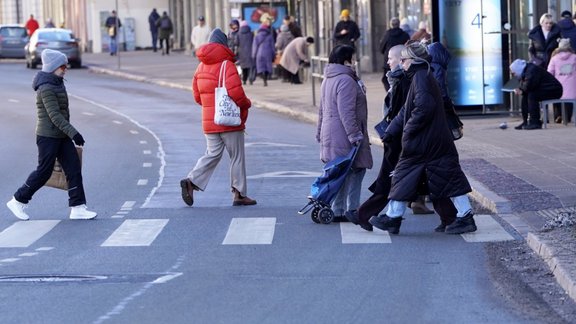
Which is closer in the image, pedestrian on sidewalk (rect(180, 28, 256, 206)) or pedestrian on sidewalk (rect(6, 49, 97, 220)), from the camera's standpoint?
pedestrian on sidewalk (rect(6, 49, 97, 220))

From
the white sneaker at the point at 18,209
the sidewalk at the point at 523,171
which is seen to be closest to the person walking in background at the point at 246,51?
the sidewalk at the point at 523,171

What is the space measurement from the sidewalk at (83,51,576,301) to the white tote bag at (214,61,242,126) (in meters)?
2.61

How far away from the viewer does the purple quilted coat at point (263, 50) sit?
36031 millimetres

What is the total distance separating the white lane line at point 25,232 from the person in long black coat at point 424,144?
3188mm

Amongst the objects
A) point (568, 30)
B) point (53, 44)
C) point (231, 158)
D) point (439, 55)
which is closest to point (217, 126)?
point (231, 158)

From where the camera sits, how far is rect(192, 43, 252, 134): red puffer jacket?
1405 cm

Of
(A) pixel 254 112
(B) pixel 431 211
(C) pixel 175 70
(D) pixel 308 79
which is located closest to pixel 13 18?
(C) pixel 175 70

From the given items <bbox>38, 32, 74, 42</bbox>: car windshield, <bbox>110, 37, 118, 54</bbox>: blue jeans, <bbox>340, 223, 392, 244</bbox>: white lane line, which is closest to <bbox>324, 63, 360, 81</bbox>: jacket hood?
<bbox>340, 223, 392, 244</bbox>: white lane line

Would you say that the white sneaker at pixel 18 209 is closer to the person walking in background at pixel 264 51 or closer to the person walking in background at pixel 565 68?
the person walking in background at pixel 565 68

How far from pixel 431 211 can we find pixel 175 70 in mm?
32712

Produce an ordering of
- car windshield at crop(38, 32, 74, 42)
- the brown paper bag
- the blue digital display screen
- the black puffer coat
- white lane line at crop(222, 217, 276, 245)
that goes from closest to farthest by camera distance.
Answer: the black puffer coat
white lane line at crop(222, 217, 276, 245)
the brown paper bag
the blue digital display screen
car windshield at crop(38, 32, 74, 42)

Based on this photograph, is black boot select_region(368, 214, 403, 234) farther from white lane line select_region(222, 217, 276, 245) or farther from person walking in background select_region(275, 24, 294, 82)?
person walking in background select_region(275, 24, 294, 82)

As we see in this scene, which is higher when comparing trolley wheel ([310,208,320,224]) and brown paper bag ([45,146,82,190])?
brown paper bag ([45,146,82,190])

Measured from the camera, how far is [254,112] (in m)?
28.7
